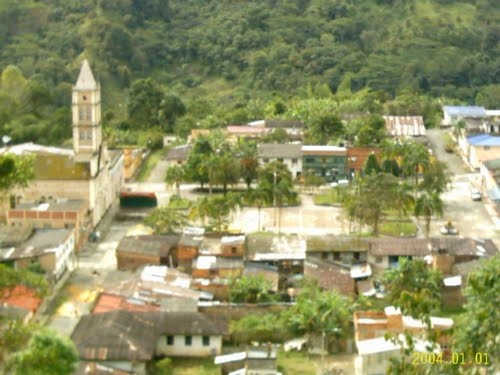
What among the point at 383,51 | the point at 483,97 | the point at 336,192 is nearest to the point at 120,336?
the point at 336,192

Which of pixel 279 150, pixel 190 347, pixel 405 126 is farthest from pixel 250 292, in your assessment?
pixel 405 126

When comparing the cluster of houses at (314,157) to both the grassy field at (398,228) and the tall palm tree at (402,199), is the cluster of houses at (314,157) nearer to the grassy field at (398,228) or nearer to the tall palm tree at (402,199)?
the grassy field at (398,228)

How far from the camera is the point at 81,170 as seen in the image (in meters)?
41.6

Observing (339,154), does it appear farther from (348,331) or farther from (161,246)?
(348,331)

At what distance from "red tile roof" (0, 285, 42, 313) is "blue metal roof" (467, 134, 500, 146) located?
92.2 ft

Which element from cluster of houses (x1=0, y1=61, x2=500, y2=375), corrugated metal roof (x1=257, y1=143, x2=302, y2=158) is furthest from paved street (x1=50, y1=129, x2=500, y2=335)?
corrugated metal roof (x1=257, y1=143, x2=302, y2=158)

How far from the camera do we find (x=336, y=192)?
46.7 metres

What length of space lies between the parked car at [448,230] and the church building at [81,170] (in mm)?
13632

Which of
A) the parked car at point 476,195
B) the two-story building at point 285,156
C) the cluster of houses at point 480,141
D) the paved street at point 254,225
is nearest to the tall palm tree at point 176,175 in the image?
the paved street at point 254,225

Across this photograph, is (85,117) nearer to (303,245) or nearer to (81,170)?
(81,170)

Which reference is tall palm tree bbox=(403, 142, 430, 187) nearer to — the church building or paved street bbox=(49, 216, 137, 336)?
paved street bbox=(49, 216, 137, 336)

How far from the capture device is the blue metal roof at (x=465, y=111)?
2437 inches

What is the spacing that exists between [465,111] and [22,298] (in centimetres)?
3842

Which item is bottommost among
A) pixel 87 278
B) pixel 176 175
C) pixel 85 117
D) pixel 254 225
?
pixel 87 278
